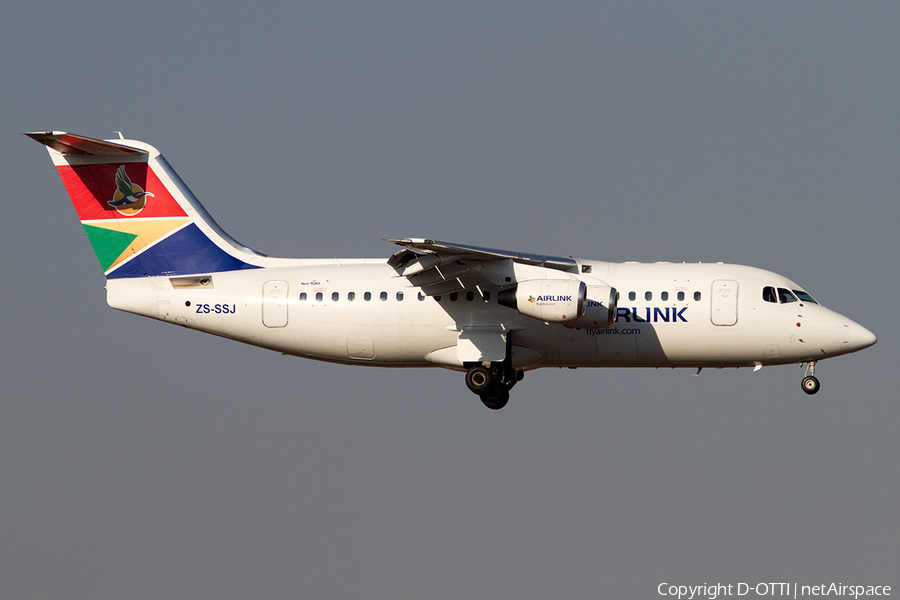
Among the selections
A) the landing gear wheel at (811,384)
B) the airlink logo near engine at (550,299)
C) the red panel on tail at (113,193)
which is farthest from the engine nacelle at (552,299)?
the red panel on tail at (113,193)

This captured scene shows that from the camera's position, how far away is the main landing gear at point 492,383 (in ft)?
75.0

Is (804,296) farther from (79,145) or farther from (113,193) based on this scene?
(79,145)

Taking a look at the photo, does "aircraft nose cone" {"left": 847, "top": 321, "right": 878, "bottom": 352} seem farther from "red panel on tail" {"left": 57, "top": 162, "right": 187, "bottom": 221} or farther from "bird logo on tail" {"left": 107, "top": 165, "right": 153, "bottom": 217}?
"bird logo on tail" {"left": 107, "top": 165, "right": 153, "bottom": 217}

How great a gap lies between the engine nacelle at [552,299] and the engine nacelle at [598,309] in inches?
12.5

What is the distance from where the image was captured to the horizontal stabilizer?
2367cm

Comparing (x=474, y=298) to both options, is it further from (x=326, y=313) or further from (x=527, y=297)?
(x=326, y=313)

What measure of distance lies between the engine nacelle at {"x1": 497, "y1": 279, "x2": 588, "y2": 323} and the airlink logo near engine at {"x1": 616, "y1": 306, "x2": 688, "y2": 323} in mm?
1407

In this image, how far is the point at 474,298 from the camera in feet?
74.4

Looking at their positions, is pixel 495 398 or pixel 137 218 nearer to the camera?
pixel 495 398

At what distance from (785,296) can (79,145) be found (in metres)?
15.0

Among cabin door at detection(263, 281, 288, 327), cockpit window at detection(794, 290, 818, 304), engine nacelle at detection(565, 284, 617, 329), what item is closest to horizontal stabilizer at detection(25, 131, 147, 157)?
cabin door at detection(263, 281, 288, 327)

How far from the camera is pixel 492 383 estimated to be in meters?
22.9

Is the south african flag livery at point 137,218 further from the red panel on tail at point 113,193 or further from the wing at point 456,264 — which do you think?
the wing at point 456,264

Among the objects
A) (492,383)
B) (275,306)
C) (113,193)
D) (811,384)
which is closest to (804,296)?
(811,384)
